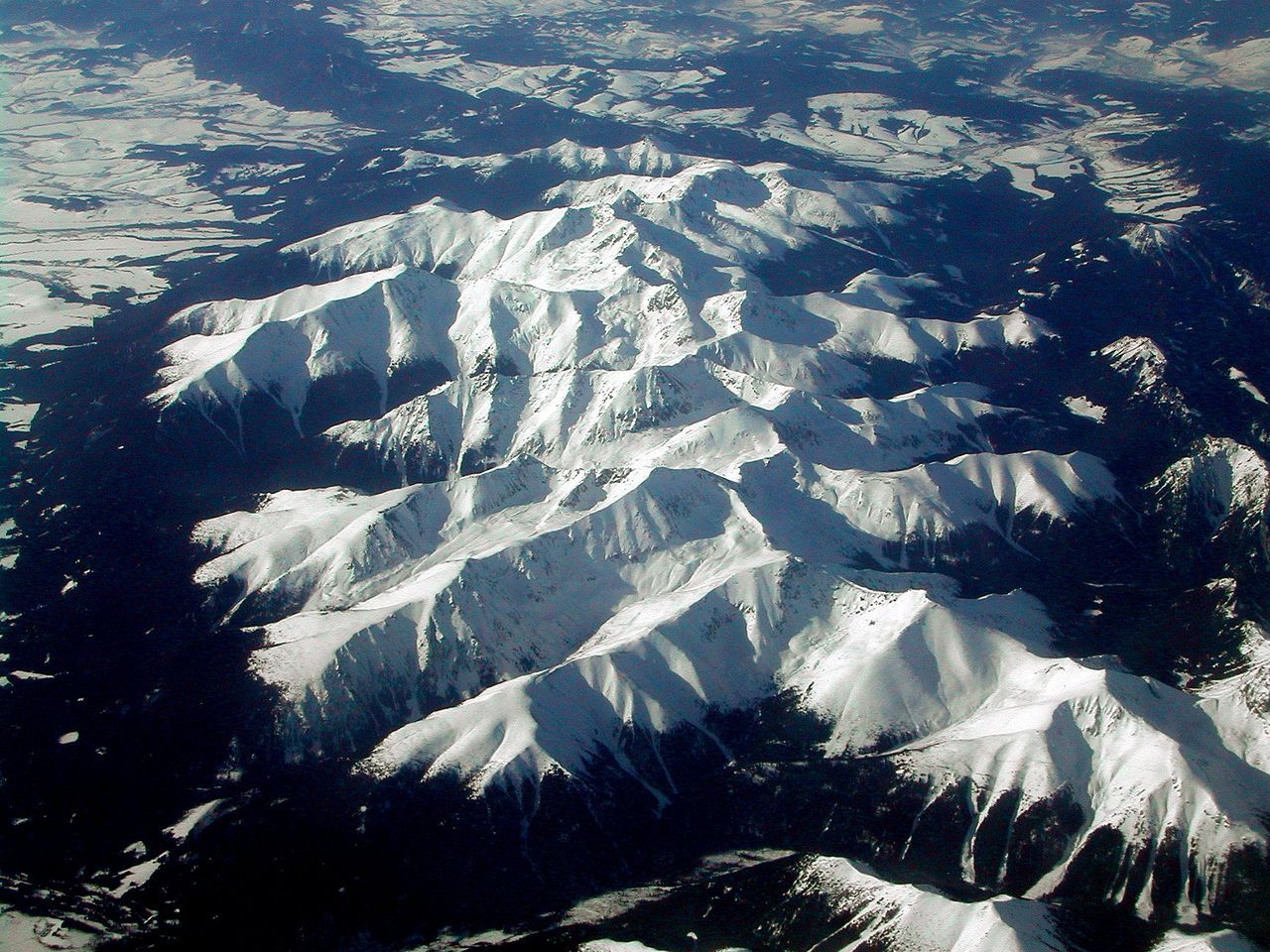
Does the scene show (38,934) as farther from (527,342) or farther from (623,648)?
(527,342)

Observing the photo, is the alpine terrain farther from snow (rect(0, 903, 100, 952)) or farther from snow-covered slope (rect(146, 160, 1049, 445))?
snow-covered slope (rect(146, 160, 1049, 445))

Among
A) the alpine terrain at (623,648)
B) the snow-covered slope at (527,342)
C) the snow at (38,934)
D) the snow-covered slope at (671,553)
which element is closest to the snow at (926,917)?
the alpine terrain at (623,648)

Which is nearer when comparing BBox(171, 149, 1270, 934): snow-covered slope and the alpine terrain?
the alpine terrain

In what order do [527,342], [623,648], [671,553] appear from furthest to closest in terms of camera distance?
[527,342] → [671,553] → [623,648]

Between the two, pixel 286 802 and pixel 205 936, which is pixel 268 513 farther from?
pixel 205 936

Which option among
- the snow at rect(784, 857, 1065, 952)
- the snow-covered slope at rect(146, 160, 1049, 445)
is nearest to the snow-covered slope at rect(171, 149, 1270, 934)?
the snow-covered slope at rect(146, 160, 1049, 445)

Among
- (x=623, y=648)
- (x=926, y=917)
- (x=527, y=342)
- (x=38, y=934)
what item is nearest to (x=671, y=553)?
(x=623, y=648)

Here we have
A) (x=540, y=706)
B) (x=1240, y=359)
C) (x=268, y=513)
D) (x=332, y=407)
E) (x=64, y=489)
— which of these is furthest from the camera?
(x=1240, y=359)

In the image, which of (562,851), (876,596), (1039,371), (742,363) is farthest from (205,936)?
(1039,371)

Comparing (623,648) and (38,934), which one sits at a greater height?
(623,648)

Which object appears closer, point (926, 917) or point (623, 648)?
point (926, 917)

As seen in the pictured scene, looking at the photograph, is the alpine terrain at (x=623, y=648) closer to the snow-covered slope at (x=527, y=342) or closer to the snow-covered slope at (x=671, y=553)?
the snow-covered slope at (x=671, y=553)
